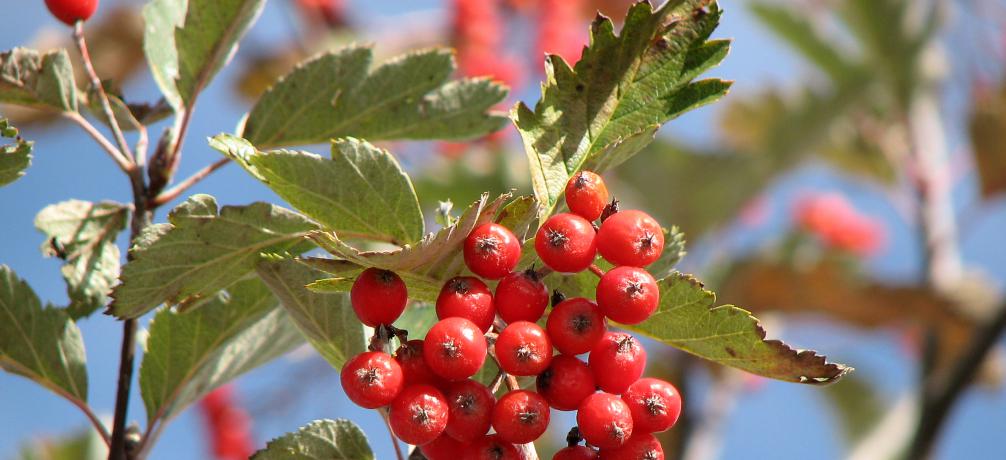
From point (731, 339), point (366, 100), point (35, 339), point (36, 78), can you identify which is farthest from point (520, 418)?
point (36, 78)

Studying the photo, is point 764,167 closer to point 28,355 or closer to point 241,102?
point 241,102

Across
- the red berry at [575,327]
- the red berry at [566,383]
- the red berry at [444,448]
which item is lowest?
the red berry at [444,448]

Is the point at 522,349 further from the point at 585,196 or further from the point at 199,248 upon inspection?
the point at 199,248

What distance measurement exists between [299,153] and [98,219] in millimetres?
498

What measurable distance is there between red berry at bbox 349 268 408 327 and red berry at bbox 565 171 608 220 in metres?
0.25

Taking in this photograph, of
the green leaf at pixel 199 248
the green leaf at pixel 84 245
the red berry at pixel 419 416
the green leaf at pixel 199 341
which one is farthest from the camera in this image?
the green leaf at pixel 199 341

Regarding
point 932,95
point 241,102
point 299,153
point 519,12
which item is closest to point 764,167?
point 932,95

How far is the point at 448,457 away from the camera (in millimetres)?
1145

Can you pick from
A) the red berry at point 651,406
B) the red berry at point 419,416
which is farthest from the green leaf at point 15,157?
the red berry at point 651,406

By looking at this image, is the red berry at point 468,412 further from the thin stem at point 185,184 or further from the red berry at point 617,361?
the thin stem at point 185,184

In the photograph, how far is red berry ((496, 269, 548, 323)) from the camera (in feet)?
3.69

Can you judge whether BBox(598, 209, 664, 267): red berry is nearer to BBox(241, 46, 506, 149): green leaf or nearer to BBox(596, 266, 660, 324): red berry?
BBox(596, 266, 660, 324): red berry

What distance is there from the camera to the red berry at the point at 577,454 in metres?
1.13

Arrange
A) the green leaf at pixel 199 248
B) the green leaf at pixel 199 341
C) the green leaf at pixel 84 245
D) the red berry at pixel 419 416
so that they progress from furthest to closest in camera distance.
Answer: the green leaf at pixel 199 341 → the green leaf at pixel 84 245 → the green leaf at pixel 199 248 → the red berry at pixel 419 416
